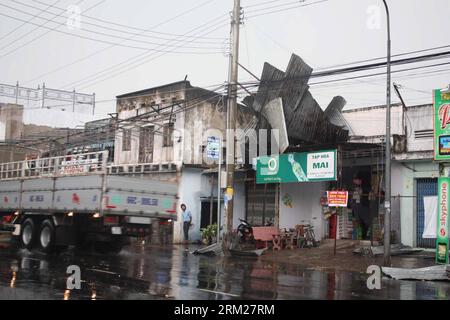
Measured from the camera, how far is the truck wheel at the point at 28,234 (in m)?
19.2

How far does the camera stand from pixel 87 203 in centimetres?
1691

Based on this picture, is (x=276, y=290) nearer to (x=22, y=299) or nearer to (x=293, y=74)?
(x=22, y=299)

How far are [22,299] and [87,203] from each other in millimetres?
7749

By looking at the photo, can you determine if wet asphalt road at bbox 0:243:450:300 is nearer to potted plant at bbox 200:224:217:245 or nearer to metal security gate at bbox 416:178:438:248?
metal security gate at bbox 416:178:438:248

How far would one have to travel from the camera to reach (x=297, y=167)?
21.7 m

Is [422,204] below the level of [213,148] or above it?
below

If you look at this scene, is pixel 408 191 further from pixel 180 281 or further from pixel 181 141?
pixel 180 281

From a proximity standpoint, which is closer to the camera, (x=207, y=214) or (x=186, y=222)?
(x=186, y=222)

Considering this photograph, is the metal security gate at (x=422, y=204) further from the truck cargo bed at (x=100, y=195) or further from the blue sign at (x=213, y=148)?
the truck cargo bed at (x=100, y=195)

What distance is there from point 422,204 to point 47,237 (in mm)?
Answer: 13892

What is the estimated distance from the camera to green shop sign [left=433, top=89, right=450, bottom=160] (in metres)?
16.2

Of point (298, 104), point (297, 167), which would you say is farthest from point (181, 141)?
point (297, 167)

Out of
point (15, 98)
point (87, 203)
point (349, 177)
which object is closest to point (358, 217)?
point (349, 177)

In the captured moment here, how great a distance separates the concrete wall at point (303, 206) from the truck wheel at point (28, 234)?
10678 mm
